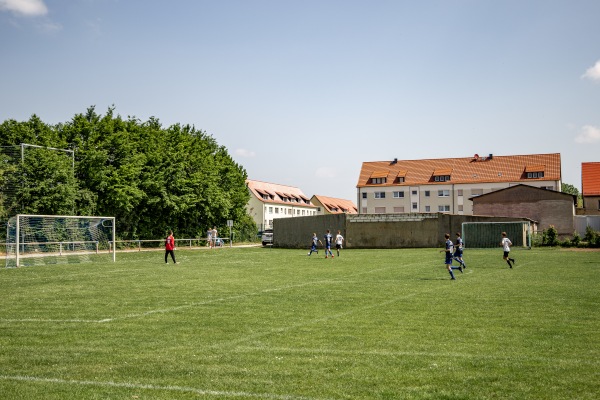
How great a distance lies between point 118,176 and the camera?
165ft

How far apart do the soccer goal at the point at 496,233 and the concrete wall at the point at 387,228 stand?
167cm

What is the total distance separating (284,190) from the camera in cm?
11862

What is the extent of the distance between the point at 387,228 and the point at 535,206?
69.1 ft

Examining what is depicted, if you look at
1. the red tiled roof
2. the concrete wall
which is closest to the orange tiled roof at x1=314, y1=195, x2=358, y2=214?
the red tiled roof

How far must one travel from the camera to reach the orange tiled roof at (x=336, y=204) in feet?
428

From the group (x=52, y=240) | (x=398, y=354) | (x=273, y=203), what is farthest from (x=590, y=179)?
(x=398, y=354)

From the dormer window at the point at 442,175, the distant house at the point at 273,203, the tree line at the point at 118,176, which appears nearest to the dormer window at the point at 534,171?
the dormer window at the point at 442,175

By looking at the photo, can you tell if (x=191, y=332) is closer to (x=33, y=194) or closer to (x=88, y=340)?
(x=88, y=340)

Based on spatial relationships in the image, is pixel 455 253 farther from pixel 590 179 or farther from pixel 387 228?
pixel 590 179

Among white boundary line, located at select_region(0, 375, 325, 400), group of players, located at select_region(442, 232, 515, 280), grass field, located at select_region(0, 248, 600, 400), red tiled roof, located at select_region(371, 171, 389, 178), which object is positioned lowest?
white boundary line, located at select_region(0, 375, 325, 400)

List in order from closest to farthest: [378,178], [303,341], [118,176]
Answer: [303,341], [118,176], [378,178]

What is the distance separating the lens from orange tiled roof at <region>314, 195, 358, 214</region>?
130375 mm

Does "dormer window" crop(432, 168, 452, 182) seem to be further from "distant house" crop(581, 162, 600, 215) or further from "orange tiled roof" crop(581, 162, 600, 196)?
"distant house" crop(581, 162, 600, 215)

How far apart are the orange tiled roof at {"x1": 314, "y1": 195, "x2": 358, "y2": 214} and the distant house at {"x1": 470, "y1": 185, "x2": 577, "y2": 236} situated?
59.5 m
